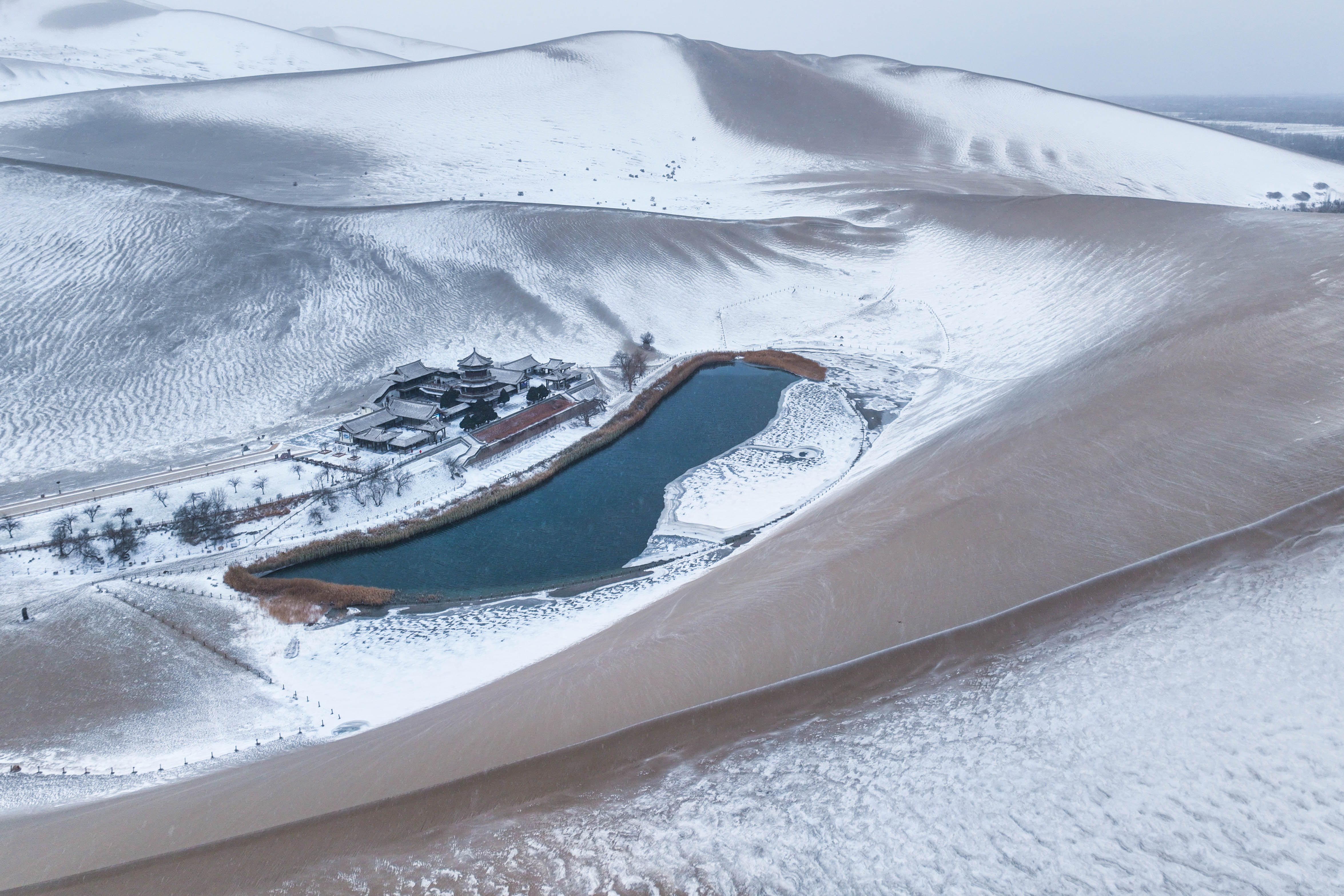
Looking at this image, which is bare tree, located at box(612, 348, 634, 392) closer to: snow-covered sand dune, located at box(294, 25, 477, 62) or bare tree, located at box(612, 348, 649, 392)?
bare tree, located at box(612, 348, 649, 392)

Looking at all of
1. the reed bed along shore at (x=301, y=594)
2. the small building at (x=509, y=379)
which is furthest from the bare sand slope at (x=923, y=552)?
the small building at (x=509, y=379)

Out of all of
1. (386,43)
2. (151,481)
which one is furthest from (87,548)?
(386,43)

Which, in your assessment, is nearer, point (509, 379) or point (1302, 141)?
point (509, 379)

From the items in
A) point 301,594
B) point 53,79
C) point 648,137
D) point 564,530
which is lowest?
point 301,594

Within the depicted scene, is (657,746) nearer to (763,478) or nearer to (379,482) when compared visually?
(763,478)

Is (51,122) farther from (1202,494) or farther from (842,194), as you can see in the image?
(1202,494)

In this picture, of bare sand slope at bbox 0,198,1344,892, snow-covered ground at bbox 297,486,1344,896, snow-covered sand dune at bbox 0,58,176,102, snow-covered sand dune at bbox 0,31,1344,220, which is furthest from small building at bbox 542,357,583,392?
snow-covered sand dune at bbox 0,58,176,102
